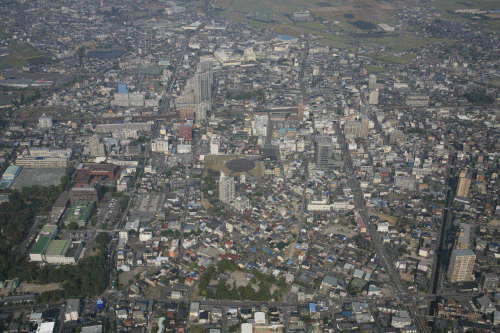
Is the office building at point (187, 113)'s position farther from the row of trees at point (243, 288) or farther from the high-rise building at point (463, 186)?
the high-rise building at point (463, 186)

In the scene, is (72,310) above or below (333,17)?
below

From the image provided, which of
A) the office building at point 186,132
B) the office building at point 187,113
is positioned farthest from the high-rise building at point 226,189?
the office building at point 187,113

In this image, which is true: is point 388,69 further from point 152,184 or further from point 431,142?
point 152,184

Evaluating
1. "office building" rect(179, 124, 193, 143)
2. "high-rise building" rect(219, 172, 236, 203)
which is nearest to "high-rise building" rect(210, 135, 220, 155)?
"office building" rect(179, 124, 193, 143)

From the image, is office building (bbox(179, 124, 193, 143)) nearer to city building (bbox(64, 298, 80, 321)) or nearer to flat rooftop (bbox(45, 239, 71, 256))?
flat rooftop (bbox(45, 239, 71, 256))

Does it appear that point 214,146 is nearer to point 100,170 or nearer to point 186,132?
point 186,132

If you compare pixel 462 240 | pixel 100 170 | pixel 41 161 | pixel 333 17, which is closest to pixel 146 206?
pixel 100 170
